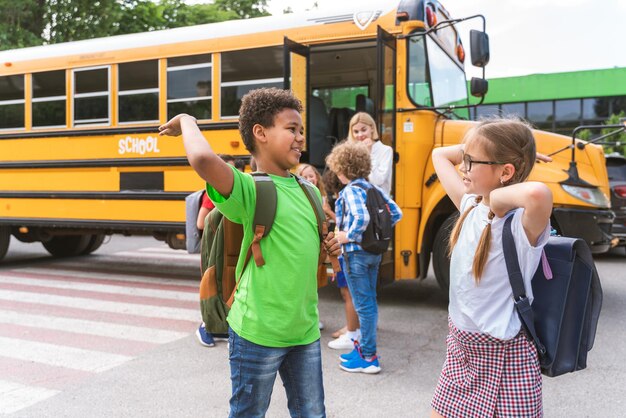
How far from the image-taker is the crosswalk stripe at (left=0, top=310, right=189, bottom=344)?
4.87 meters

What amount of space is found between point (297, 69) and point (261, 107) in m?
4.01

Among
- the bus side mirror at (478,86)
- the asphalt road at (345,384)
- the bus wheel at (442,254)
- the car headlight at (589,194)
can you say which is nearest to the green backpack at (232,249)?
the asphalt road at (345,384)

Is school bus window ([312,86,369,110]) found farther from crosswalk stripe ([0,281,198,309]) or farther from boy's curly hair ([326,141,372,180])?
boy's curly hair ([326,141,372,180])

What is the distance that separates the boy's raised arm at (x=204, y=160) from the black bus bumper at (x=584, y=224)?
13.8 feet

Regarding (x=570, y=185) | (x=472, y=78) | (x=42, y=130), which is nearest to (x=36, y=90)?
(x=42, y=130)

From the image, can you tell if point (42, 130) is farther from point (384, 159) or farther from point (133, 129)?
point (384, 159)

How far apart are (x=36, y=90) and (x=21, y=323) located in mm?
3222

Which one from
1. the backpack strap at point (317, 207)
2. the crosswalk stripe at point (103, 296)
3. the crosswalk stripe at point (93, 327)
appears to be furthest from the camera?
the crosswalk stripe at point (103, 296)

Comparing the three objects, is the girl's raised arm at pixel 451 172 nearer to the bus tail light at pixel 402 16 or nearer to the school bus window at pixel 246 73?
the bus tail light at pixel 402 16

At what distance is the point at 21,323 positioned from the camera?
532cm

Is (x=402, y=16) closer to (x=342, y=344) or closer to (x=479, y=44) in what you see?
(x=479, y=44)

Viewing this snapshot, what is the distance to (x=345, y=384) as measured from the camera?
12.2 ft

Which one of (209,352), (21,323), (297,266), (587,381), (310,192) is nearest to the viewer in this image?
(297,266)

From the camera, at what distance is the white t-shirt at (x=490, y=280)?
1804mm
